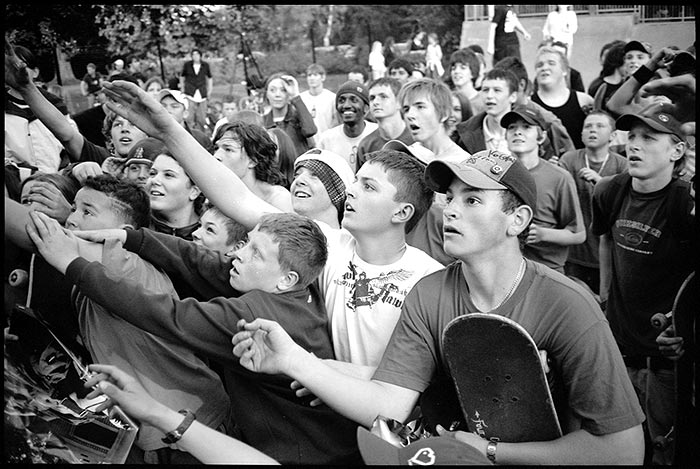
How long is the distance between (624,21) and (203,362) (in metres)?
13.9

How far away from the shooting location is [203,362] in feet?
9.03

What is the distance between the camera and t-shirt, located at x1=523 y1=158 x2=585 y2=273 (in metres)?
4.36

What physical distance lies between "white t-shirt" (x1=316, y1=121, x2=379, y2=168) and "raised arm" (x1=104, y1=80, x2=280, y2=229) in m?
3.56

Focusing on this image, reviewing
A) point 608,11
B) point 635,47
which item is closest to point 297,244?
Result: point 635,47

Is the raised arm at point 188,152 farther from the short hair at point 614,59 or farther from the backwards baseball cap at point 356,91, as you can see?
the short hair at point 614,59

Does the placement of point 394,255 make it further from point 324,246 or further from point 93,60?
point 93,60

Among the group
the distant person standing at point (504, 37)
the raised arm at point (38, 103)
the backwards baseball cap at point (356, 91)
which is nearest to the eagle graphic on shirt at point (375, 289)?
the raised arm at point (38, 103)

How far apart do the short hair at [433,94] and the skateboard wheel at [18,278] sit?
9.97 ft

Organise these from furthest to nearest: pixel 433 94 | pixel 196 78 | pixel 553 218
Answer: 1. pixel 196 78
2. pixel 433 94
3. pixel 553 218

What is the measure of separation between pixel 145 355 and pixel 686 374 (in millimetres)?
2153

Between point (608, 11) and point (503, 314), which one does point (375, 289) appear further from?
point (608, 11)

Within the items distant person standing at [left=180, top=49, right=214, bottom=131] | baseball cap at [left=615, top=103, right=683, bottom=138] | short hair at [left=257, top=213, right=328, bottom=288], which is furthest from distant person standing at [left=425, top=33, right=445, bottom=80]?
short hair at [left=257, top=213, right=328, bottom=288]

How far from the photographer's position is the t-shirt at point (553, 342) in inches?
85.3

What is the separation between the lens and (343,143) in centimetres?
671
